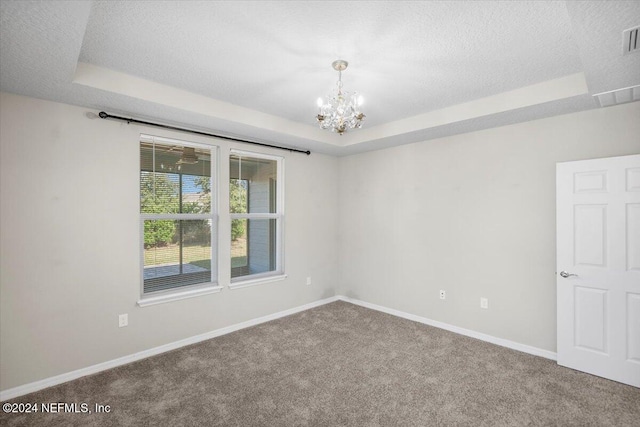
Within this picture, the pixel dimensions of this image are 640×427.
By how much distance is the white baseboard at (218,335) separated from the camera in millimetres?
2619

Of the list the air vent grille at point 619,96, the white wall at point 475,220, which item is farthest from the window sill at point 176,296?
the air vent grille at point 619,96

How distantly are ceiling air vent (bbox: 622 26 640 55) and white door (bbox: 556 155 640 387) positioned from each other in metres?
1.21

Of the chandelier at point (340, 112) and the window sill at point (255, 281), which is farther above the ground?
the chandelier at point (340, 112)

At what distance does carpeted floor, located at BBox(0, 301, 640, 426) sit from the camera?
7.42ft

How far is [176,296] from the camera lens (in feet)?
11.4

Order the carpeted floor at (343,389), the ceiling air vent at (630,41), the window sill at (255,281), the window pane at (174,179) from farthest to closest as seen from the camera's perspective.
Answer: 1. the window sill at (255,281)
2. the window pane at (174,179)
3. the carpeted floor at (343,389)
4. the ceiling air vent at (630,41)

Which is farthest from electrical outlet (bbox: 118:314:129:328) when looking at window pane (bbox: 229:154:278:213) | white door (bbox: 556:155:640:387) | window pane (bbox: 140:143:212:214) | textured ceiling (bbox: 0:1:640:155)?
white door (bbox: 556:155:640:387)

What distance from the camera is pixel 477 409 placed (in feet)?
7.75

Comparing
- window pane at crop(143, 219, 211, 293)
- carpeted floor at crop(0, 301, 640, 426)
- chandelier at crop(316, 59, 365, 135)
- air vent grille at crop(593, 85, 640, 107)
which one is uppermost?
air vent grille at crop(593, 85, 640, 107)

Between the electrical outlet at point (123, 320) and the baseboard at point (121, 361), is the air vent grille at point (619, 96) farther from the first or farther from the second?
the electrical outlet at point (123, 320)

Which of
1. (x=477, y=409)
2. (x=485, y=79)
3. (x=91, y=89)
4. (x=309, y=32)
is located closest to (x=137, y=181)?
(x=91, y=89)

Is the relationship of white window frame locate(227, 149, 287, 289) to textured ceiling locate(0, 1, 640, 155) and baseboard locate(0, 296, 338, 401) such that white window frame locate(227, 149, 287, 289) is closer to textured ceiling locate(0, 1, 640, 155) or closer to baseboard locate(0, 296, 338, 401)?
baseboard locate(0, 296, 338, 401)

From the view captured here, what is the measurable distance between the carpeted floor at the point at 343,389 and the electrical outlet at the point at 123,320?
406 mm

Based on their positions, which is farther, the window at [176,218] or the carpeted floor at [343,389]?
the window at [176,218]
